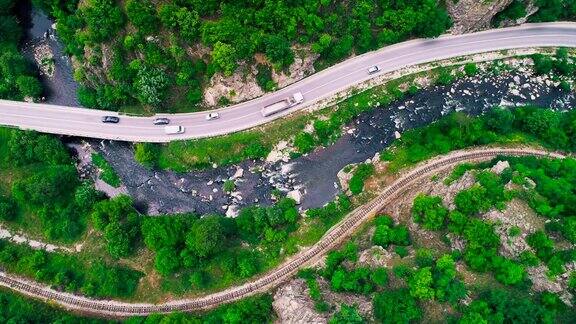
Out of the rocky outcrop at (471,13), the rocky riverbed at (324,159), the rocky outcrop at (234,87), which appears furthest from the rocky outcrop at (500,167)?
the rocky outcrop at (234,87)

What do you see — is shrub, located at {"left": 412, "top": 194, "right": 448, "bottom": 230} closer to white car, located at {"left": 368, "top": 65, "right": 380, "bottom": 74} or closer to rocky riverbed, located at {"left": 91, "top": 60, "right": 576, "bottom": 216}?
rocky riverbed, located at {"left": 91, "top": 60, "right": 576, "bottom": 216}

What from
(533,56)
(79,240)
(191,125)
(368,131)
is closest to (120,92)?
(191,125)

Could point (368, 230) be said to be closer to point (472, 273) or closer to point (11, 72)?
point (472, 273)

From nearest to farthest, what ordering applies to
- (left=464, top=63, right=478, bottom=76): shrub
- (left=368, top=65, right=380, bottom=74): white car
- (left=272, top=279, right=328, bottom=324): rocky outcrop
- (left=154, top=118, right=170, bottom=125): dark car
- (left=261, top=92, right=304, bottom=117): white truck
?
1. (left=272, top=279, right=328, bottom=324): rocky outcrop
2. (left=154, top=118, right=170, bottom=125): dark car
3. (left=261, top=92, right=304, bottom=117): white truck
4. (left=368, top=65, right=380, bottom=74): white car
5. (left=464, top=63, right=478, bottom=76): shrub

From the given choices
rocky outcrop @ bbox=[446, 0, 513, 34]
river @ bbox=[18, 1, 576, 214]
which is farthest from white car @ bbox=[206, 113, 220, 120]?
rocky outcrop @ bbox=[446, 0, 513, 34]

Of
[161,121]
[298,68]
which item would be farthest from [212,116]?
[298,68]

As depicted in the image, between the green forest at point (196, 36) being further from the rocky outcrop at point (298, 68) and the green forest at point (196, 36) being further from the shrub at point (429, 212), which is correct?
the shrub at point (429, 212)

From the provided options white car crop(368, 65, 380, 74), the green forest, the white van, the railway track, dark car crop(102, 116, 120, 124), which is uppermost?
the green forest
